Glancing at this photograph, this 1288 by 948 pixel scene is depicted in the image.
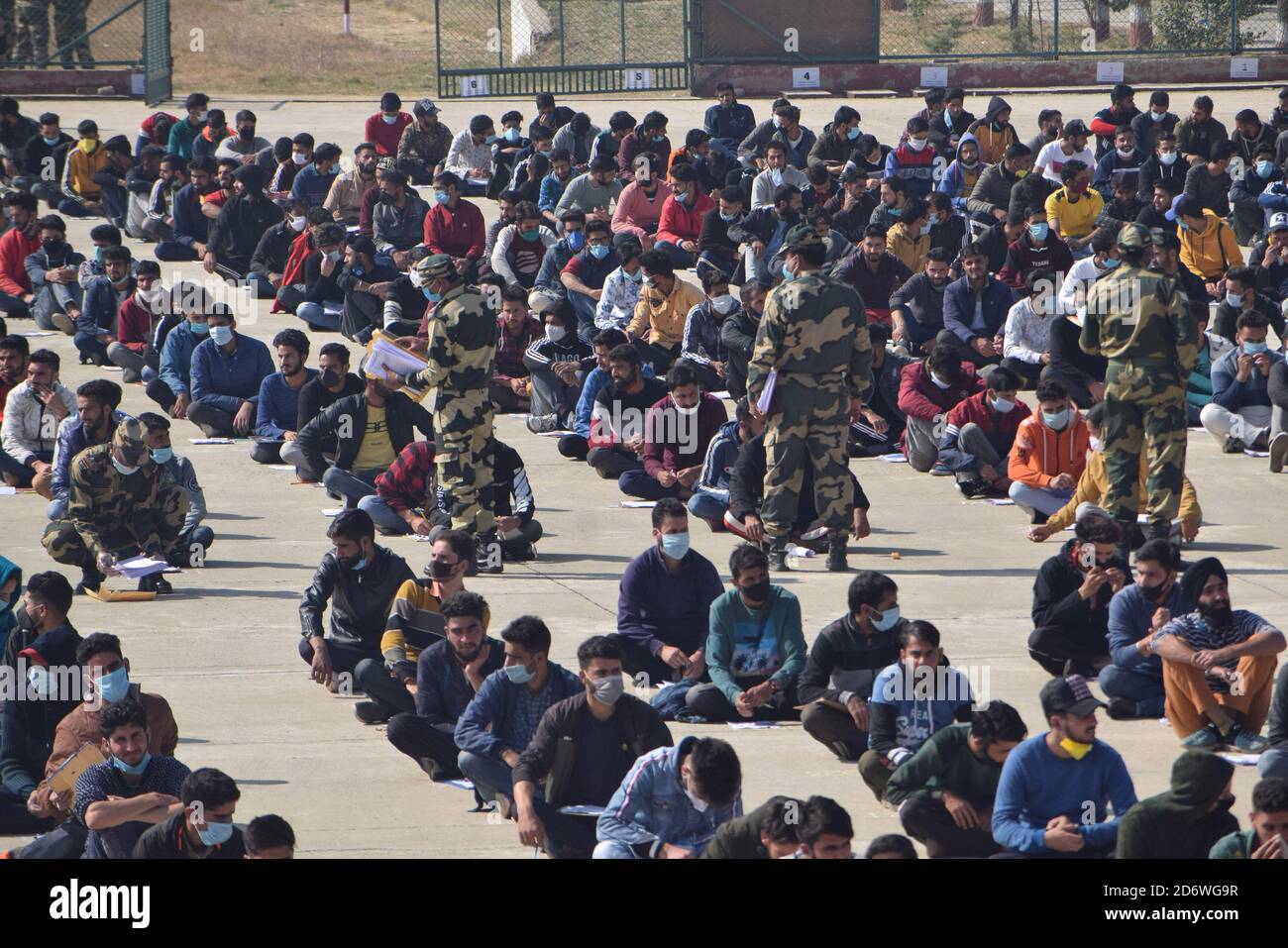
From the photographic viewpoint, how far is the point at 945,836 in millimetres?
8898

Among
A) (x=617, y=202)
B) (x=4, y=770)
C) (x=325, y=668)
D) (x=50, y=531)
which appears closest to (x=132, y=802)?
(x=4, y=770)

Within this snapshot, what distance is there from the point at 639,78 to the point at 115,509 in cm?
2161

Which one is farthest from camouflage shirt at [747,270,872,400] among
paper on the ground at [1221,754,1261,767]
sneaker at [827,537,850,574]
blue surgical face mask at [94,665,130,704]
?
blue surgical face mask at [94,665,130,704]

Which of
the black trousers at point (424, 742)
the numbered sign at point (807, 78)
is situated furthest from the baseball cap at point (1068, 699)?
the numbered sign at point (807, 78)

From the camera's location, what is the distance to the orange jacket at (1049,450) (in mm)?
14977

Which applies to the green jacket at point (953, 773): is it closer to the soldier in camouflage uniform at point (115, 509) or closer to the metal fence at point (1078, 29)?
the soldier in camouflage uniform at point (115, 509)

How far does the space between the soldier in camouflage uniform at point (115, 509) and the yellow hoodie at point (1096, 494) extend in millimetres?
5959

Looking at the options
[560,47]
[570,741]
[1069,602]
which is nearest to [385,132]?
[560,47]

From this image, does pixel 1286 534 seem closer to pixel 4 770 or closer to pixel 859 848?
pixel 859 848

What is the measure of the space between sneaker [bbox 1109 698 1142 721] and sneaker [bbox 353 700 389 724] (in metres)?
3.78

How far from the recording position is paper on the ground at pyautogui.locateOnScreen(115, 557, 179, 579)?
42.8 ft

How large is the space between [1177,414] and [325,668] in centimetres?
601

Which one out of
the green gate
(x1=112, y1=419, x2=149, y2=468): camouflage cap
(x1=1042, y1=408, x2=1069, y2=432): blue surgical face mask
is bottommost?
(x1=1042, y1=408, x2=1069, y2=432): blue surgical face mask

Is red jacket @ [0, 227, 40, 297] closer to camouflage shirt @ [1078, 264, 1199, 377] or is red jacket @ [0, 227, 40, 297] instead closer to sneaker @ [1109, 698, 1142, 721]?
camouflage shirt @ [1078, 264, 1199, 377]
